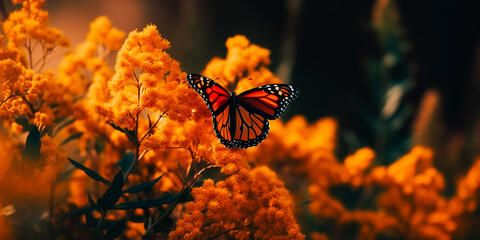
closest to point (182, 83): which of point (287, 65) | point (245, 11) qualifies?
point (287, 65)

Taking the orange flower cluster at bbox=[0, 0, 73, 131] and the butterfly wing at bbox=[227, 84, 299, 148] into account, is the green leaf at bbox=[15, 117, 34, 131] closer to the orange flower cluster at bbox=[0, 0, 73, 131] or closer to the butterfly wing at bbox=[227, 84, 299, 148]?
the orange flower cluster at bbox=[0, 0, 73, 131]

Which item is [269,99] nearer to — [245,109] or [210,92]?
[245,109]

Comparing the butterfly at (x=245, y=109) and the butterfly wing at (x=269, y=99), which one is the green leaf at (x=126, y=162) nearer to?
the butterfly at (x=245, y=109)

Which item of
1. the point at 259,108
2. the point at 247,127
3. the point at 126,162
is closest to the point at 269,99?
the point at 259,108

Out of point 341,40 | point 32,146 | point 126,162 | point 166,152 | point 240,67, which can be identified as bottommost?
point 32,146

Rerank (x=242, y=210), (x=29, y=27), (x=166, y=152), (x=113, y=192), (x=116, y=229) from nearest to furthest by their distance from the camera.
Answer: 1. (x=113, y=192)
2. (x=116, y=229)
3. (x=242, y=210)
4. (x=29, y=27)
5. (x=166, y=152)

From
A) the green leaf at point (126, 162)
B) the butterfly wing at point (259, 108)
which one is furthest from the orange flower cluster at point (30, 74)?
the butterfly wing at point (259, 108)

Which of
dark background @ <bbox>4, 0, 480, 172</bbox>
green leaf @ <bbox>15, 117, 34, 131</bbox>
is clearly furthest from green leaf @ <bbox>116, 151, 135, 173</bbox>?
dark background @ <bbox>4, 0, 480, 172</bbox>
